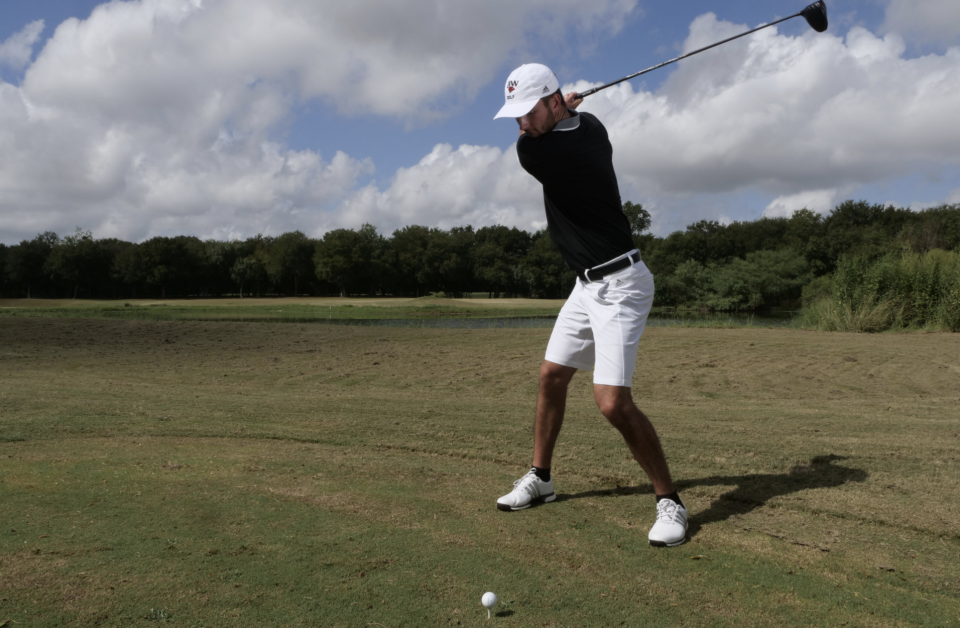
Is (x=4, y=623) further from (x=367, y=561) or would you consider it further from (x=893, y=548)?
(x=893, y=548)

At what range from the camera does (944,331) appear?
2520 cm

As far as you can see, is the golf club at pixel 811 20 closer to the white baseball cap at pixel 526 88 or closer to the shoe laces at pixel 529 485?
the white baseball cap at pixel 526 88

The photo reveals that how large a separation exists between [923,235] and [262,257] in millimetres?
76661

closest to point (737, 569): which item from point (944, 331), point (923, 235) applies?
point (944, 331)

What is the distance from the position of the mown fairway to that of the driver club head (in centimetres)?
349

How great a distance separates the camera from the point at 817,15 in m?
5.60

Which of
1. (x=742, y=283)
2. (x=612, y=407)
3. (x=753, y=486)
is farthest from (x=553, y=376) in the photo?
(x=742, y=283)

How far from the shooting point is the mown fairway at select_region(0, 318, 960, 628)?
2.92m

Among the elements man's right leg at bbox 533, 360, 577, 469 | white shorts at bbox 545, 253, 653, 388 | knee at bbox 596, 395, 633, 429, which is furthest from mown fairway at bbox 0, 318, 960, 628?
white shorts at bbox 545, 253, 653, 388

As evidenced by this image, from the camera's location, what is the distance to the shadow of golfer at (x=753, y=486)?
428 cm

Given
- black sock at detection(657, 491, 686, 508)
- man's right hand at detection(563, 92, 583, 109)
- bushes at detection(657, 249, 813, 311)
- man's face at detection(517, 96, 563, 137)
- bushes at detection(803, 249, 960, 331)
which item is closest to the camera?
man's face at detection(517, 96, 563, 137)

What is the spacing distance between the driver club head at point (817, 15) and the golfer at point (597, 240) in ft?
9.06

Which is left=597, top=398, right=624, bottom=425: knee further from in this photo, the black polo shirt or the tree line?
the tree line

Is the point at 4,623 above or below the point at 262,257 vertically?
below
